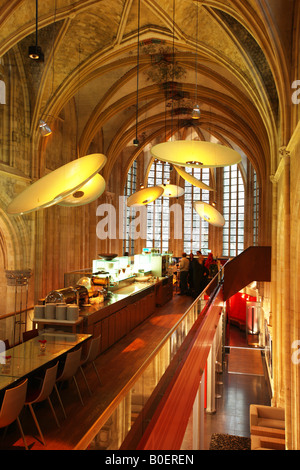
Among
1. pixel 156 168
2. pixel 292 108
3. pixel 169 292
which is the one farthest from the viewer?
pixel 156 168

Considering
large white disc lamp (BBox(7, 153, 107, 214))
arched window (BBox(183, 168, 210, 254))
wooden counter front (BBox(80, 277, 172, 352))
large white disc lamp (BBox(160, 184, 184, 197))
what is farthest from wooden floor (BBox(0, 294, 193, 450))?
arched window (BBox(183, 168, 210, 254))

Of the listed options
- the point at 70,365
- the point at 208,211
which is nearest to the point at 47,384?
the point at 70,365

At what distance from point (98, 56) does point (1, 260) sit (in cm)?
814

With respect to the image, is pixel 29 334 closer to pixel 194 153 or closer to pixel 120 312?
pixel 120 312

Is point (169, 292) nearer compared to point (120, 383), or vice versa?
point (120, 383)

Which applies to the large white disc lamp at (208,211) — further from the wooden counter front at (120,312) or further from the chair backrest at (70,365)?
the chair backrest at (70,365)

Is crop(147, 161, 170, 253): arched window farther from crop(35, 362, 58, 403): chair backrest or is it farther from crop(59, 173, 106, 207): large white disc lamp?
crop(35, 362, 58, 403): chair backrest

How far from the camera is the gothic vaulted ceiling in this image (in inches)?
340

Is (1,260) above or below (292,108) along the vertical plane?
below

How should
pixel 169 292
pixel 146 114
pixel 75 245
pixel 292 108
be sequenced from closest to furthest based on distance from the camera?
pixel 292 108
pixel 169 292
pixel 75 245
pixel 146 114

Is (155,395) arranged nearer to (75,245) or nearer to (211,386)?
(211,386)

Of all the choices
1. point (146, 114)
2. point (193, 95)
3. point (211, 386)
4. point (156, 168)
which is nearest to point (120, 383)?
point (211, 386)

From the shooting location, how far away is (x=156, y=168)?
2814 centimetres

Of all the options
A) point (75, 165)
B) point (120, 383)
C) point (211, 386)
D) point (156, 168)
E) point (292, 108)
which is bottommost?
point (211, 386)
